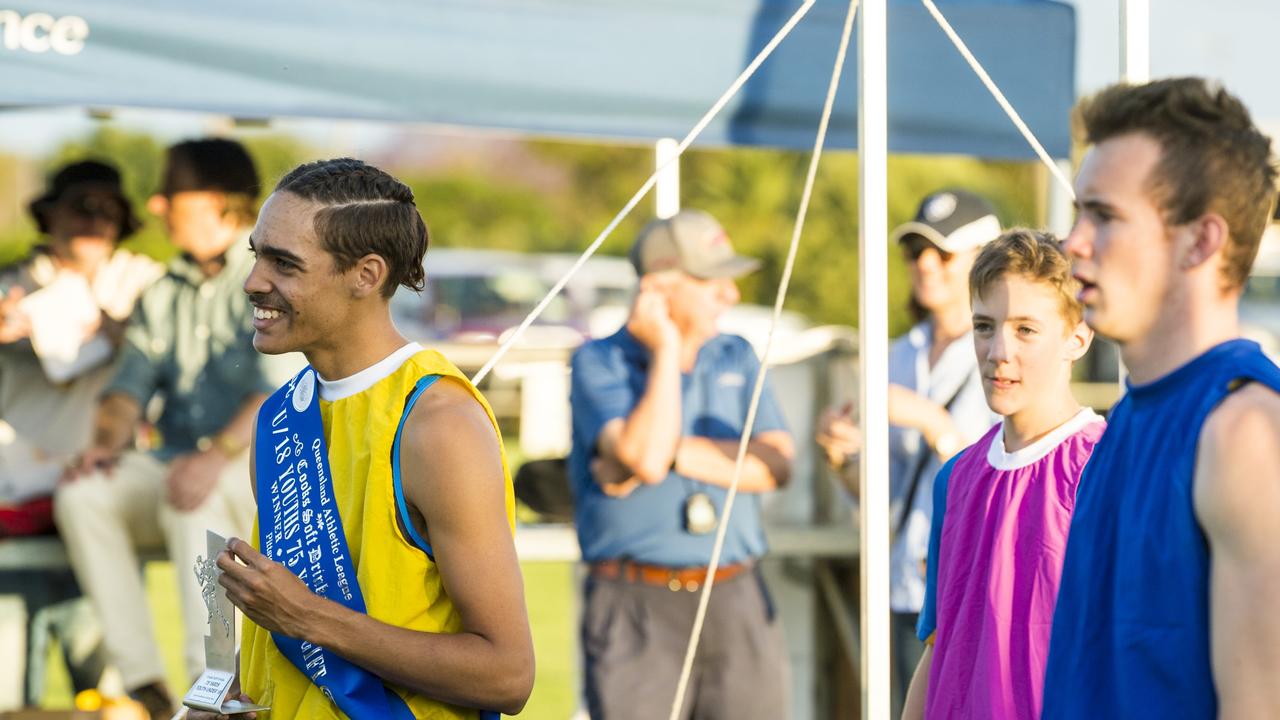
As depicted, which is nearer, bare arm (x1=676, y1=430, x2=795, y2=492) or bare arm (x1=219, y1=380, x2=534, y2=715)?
bare arm (x1=219, y1=380, x2=534, y2=715)

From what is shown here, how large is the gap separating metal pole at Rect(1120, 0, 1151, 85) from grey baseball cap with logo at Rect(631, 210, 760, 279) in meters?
1.32

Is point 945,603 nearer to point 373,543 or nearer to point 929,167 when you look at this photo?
point 373,543

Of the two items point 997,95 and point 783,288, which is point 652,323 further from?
point 997,95

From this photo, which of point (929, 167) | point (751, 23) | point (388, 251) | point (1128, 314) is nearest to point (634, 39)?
point (751, 23)

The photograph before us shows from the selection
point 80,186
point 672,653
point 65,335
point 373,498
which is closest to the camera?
point 373,498

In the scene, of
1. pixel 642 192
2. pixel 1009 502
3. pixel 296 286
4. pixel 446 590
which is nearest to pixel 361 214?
pixel 296 286

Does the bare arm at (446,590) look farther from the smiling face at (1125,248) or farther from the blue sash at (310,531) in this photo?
the smiling face at (1125,248)

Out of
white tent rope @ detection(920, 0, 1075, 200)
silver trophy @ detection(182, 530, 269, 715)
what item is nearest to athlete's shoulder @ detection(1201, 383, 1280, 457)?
silver trophy @ detection(182, 530, 269, 715)

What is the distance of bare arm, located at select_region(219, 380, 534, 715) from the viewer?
182 cm

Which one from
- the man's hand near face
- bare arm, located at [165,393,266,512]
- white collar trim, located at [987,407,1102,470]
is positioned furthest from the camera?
bare arm, located at [165,393,266,512]

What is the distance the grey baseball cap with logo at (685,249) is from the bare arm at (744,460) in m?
0.49

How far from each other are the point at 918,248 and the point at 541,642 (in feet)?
15.1

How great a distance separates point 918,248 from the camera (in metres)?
4.23

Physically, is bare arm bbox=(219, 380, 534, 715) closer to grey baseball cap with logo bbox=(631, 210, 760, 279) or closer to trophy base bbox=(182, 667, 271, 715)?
trophy base bbox=(182, 667, 271, 715)
